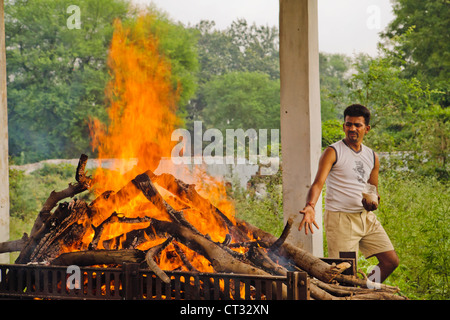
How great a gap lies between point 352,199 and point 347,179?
0.13 metres

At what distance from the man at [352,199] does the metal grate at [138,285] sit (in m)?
1.08

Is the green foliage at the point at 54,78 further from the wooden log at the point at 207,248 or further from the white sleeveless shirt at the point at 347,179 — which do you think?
the wooden log at the point at 207,248

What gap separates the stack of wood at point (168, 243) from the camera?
10.1ft

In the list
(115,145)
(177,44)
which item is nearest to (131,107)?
(115,145)

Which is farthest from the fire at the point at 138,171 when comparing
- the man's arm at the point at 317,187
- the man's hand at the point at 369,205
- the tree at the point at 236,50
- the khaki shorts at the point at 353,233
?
the tree at the point at 236,50

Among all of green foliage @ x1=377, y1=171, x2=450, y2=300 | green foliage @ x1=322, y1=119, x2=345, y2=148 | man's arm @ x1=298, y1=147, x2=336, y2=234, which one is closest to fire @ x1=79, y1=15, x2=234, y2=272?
man's arm @ x1=298, y1=147, x2=336, y2=234

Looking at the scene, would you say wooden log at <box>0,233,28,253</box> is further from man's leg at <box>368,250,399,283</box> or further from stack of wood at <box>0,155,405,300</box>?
man's leg at <box>368,250,399,283</box>

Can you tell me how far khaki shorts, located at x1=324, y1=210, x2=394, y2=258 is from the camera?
13.1ft

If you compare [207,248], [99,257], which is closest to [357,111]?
[207,248]

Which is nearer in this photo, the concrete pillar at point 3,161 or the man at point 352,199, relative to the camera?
the man at point 352,199

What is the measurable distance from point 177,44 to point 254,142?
3490 millimetres
